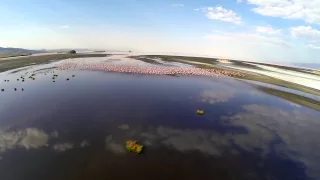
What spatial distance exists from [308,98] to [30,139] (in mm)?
44636

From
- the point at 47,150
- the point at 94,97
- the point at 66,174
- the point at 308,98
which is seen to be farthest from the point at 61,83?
the point at 308,98

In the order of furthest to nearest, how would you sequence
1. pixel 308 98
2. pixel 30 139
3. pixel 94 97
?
pixel 308 98, pixel 94 97, pixel 30 139

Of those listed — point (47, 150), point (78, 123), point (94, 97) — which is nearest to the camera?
point (47, 150)

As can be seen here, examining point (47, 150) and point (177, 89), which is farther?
point (177, 89)

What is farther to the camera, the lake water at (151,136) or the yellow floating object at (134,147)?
the yellow floating object at (134,147)

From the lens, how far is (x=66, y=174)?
1382 centimetres

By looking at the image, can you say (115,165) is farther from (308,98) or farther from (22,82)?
(308,98)

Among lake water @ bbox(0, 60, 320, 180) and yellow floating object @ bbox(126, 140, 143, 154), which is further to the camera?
yellow floating object @ bbox(126, 140, 143, 154)

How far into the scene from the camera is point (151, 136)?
20.1 metres

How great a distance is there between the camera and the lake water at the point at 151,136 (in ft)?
49.2

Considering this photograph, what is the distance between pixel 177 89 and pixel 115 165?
87.8ft

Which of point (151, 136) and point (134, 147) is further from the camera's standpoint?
point (151, 136)

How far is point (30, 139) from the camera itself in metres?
18.1

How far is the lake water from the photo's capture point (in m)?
15.0
